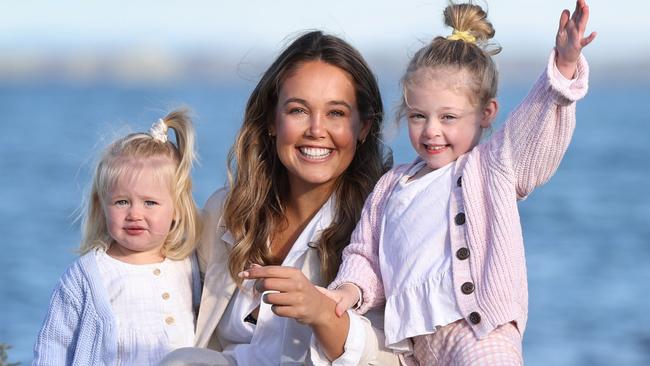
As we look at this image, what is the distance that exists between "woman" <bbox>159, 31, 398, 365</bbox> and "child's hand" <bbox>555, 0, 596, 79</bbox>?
1.01 metres

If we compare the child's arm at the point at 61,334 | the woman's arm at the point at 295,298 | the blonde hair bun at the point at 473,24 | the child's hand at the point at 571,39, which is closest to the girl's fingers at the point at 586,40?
the child's hand at the point at 571,39

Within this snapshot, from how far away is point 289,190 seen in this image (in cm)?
482

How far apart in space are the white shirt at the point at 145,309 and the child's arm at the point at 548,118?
134cm

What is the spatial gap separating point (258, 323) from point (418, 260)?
765mm

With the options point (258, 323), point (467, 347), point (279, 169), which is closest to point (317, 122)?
point (279, 169)

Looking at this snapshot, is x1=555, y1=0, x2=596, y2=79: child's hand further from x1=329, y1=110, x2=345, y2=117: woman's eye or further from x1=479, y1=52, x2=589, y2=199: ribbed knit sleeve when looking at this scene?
x1=329, y1=110, x2=345, y2=117: woman's eye

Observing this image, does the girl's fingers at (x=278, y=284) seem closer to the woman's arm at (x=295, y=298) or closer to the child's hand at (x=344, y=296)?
the woman's arm at (x=295, y=298)

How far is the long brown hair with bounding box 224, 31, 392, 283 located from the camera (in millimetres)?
4543

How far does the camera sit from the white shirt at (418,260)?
3908mm

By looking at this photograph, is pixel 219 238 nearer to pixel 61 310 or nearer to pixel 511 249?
pixel 61 310

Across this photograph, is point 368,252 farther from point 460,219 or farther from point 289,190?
point 289,190

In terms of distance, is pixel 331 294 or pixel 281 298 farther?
pixel 331 294

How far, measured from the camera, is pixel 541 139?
149 inches

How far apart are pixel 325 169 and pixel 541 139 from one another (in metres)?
1.00
